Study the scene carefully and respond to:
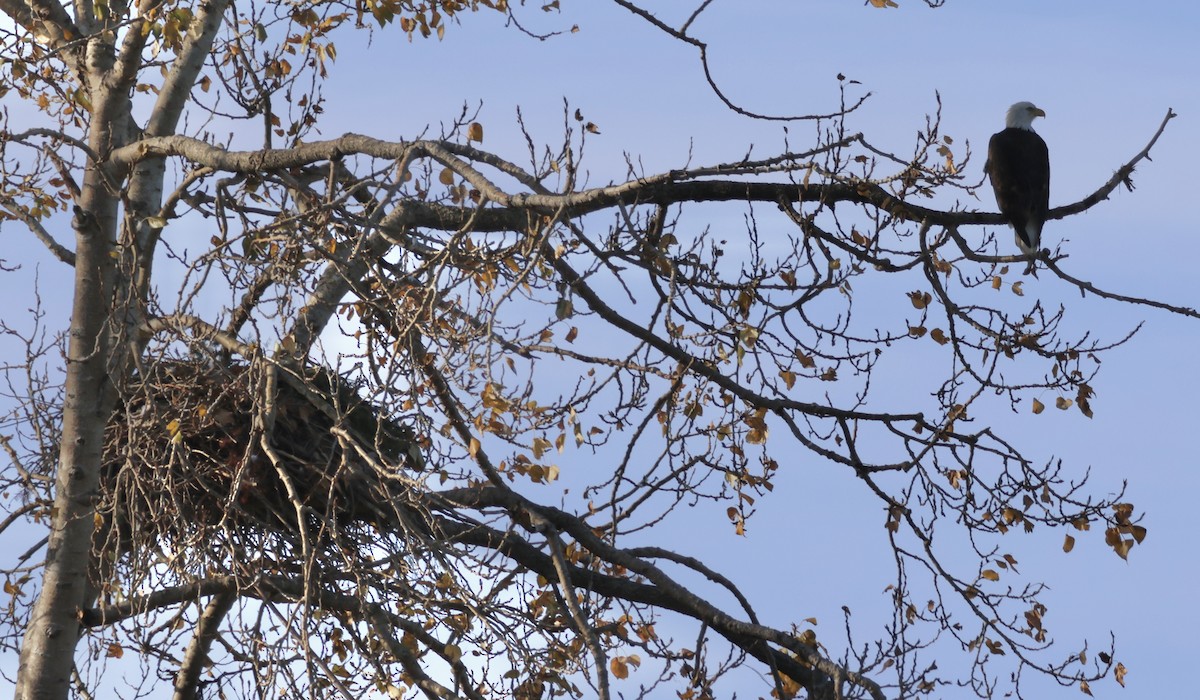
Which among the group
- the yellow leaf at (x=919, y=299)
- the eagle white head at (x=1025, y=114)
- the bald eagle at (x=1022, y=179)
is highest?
the eagle white head at (x=1025, y=114)

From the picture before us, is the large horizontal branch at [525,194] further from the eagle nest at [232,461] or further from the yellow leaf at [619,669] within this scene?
the yellow leaf at [619,669]

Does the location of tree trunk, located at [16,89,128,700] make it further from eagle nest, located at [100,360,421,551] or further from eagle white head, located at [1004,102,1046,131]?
eagle white head, located at [1004,102,1046,131]

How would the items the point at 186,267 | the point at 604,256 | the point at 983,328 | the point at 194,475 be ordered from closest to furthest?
the point at 604,256, the point at 186,267, the point at 194,475, the point at 983,328

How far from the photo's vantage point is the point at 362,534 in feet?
24.5

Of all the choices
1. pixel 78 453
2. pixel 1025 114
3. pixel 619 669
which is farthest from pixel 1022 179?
pixel 78 453

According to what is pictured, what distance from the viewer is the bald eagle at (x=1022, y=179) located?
9430 mm

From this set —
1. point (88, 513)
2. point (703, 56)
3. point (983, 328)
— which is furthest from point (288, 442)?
point (983, 328)

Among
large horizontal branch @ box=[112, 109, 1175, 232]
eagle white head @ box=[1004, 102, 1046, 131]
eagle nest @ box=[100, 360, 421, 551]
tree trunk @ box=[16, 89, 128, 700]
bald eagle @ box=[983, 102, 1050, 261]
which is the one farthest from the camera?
eagle white head @ box=[1004, 102, 1046, 131]

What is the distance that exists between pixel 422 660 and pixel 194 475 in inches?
73.6

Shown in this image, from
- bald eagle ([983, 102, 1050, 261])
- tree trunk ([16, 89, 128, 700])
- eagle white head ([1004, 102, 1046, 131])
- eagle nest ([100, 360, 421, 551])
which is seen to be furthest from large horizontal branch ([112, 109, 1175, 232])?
eagle white head ([1004, 102, 1046, 131])

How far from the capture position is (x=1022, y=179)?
9758mm

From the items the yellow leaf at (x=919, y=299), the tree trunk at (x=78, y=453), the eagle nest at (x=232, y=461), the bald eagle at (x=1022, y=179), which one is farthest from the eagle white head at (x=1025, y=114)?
the tree trunk at (x=78, y=453)

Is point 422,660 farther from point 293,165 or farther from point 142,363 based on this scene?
point 293,165

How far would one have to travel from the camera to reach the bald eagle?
943 cm
